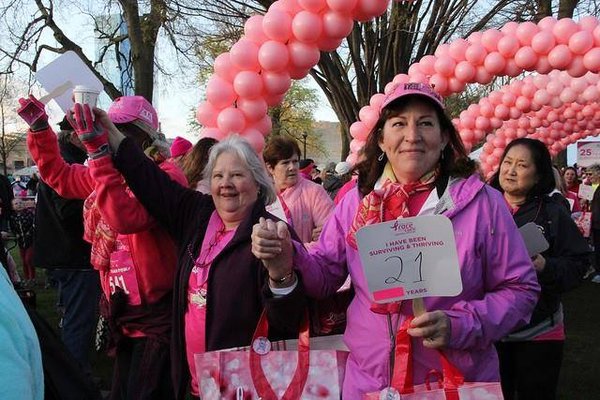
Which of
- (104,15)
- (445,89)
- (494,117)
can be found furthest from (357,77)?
(104,15)

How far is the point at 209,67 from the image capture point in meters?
15.5

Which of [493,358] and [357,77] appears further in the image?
[357,77]

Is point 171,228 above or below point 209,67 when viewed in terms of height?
below

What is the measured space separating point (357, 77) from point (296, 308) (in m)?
10.1

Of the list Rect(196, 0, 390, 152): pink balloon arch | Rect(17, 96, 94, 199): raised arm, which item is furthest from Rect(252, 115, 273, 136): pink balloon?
Rect(17, 96, 94, 199): raised arm

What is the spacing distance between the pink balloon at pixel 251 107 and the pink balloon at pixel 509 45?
3.27 metres

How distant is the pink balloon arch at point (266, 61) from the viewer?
480 centimetres

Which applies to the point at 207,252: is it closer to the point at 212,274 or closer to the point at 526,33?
the point at 212,274

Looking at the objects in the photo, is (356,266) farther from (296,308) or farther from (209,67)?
(209,67)

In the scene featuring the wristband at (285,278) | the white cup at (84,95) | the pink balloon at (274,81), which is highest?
the pink balloon at (274,81)

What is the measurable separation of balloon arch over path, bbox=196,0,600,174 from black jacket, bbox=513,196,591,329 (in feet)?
3.47

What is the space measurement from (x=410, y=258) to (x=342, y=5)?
3622mm

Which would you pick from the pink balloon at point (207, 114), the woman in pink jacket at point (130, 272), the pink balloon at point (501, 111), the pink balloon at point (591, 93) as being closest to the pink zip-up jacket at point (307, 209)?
the pink balloon at point (207, 114)

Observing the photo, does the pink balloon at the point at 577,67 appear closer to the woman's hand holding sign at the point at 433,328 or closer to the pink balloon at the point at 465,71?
the pink balloon at the point at 465,71
